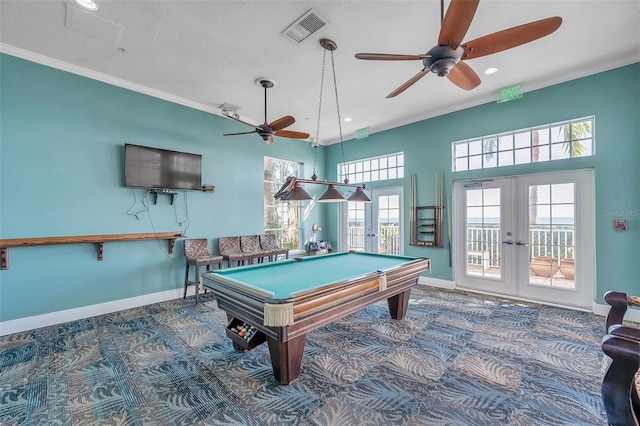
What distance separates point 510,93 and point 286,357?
488cm

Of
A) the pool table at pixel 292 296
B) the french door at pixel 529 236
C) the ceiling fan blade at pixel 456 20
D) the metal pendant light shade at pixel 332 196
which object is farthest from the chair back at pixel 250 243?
→ the ceiling fan blade at pixel 456 20

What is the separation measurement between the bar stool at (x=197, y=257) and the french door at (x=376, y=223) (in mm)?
3378

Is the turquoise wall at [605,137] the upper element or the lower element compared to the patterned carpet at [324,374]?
upper

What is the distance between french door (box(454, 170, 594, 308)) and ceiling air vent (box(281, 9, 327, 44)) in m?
3.72

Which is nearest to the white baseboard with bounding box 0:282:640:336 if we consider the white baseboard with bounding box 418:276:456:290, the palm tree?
the palm tree

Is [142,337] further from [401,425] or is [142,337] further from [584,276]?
[584,276]

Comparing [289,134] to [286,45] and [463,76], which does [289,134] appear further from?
[463,76]

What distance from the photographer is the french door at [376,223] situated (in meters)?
5.95

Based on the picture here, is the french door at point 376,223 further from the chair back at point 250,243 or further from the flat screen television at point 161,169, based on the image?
the flat screen television at point 161,169

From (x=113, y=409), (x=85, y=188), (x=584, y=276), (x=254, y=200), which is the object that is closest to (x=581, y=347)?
(x=584, y=276)

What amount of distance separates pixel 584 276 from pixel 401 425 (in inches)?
152

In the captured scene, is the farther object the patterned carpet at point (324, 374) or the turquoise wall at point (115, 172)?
the turquoise wall at point (115, 172)

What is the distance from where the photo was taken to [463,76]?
2527 mm

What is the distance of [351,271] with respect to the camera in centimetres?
300
